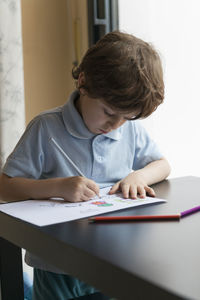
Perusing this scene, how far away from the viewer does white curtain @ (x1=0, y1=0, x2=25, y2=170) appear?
196cm

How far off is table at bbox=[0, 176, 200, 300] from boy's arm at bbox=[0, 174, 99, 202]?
0.41 ft

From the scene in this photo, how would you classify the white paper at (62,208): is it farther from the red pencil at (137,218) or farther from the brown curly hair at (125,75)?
the brown curly hair at (125,75)

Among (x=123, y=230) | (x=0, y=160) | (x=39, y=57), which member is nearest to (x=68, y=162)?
(x=123, y=230)

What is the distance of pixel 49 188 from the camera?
908mm

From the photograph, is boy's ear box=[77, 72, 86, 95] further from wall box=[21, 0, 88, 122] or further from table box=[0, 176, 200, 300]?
wall box=[21, 0, 88, 122]

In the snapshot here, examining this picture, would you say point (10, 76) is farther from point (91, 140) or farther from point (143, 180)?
point (143, 180)

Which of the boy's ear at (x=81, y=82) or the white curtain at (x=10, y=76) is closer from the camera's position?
the boy's ear at (x=81, y=82)

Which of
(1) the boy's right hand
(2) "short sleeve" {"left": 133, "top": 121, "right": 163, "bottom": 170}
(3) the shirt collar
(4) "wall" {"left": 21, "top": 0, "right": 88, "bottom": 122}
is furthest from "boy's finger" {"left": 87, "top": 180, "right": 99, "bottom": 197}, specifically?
(4) "wall" {"left": 21, "top": 0, "right": 88, "bottom": 122}

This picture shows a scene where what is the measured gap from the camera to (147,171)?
1.08 meters

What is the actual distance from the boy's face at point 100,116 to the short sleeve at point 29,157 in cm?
12

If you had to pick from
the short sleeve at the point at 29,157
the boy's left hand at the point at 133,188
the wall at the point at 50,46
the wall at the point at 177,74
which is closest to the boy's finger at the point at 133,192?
the boy's left hand at the point at 133,188

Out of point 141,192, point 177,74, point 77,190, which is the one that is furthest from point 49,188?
point 177,74

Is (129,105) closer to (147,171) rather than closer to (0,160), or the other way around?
(147,171)

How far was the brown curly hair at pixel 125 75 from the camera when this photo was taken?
98 centimetres
